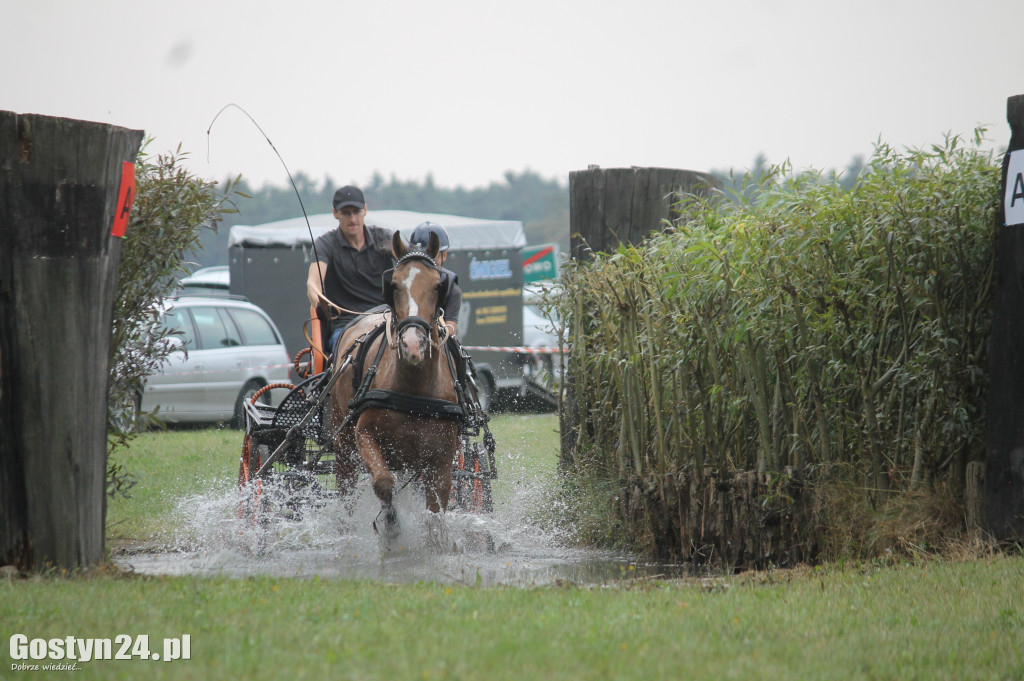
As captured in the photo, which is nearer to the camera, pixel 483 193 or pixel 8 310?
pixel 8 310

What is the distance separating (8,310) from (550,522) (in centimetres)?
429

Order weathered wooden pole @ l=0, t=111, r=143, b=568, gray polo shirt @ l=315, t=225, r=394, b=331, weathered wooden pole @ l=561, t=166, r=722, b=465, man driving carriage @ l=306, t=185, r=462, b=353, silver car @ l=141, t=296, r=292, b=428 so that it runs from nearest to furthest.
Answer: weathered wooden pole @ l=0, t=111, r=143, b=568
man driving carriage @ l=306, t=185, r=462, b=353
gray polo shirt @ l=315, t=225, r=394, b=331
weathered wooden pole @ l=561, t=166, r=722, b=465
silver car @ l=141, t=296, r=292, b=428

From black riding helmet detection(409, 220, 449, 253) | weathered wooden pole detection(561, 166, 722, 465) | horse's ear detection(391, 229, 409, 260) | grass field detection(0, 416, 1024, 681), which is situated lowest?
grass field detection(0, 416, 1024, 681)

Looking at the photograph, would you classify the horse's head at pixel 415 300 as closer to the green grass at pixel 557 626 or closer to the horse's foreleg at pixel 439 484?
the horse's foreleg at pixel 439 484

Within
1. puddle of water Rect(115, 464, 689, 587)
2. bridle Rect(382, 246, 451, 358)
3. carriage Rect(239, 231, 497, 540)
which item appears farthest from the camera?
carriage Rect(239, 231, 497, 540)

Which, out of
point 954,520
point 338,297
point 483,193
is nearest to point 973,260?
point 954,520

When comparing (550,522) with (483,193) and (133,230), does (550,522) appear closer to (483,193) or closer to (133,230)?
(133,230)

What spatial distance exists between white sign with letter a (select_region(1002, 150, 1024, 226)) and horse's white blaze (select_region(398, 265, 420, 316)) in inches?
130

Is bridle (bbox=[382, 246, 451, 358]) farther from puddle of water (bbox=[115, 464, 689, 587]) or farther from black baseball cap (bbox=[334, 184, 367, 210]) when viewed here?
black baseball cap (bbox=[334, 184, 367, 210])

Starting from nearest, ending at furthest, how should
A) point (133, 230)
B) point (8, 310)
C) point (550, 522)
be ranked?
point (8, 310), point (133, 230), point (550, 522)

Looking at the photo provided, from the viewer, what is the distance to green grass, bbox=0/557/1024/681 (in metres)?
3.59

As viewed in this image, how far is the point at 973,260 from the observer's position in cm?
601

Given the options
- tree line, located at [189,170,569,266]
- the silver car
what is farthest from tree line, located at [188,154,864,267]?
the silver car

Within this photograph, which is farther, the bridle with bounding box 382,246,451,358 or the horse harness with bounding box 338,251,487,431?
the horse harness with bounding box 338,251,487,431
